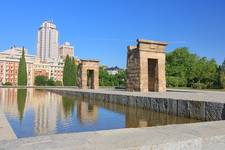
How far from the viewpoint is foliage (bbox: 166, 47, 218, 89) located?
4131 cm

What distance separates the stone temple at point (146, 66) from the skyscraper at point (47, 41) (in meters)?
148

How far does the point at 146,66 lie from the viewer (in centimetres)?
1662

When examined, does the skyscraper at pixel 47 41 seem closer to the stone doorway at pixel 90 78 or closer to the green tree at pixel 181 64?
the green tree at pixel 181 64

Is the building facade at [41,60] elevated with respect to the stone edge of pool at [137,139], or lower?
elevated

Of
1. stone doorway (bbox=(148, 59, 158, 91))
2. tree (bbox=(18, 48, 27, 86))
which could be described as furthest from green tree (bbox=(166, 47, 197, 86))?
tree (bbox=(18, 48, 27, 86))

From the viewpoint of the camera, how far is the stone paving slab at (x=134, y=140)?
2.75m

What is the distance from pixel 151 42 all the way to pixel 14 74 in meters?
89.9

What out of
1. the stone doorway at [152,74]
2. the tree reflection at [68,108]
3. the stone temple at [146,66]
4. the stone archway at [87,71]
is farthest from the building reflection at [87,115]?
the stone archway at [87,71]

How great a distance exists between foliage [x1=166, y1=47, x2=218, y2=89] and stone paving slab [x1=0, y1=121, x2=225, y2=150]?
37.8m

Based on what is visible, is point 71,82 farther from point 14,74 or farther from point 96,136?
point 96,136

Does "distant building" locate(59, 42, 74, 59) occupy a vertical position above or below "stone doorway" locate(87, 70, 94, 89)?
above

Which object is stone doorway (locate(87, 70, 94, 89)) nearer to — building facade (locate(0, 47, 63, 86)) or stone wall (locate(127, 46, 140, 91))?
stone wall (locate(127, 46, 140, 91))

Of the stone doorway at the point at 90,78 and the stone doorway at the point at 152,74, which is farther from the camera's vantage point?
the stone doorway at the point at 90,78

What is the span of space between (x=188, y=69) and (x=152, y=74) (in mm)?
27796
